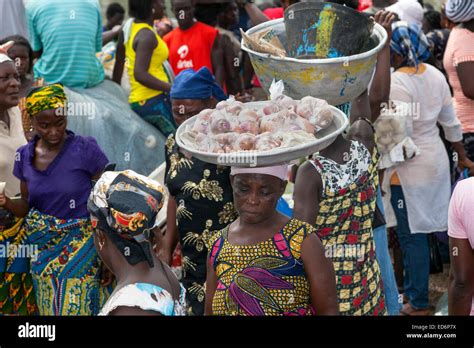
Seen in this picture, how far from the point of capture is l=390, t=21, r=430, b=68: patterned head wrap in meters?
6.11

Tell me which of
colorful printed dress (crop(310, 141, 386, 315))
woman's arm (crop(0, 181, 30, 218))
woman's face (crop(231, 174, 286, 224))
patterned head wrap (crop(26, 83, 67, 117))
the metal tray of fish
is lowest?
woman's arm (crop(0, 181, 30, 218))

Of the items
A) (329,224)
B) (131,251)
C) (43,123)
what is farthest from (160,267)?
(43,123)

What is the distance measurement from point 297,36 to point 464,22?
2.53 metres

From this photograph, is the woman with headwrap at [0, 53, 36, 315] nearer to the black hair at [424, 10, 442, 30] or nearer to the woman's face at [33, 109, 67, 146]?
the woman's face at [33, 109, 67, 146]

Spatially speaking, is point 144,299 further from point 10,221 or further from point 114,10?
point 114,10

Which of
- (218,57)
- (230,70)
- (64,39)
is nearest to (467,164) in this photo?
(230,70)

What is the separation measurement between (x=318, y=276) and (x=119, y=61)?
14.2 ft

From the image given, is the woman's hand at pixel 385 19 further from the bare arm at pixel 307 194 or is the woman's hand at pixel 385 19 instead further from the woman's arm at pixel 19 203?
the woman's arm at pixel 19 203

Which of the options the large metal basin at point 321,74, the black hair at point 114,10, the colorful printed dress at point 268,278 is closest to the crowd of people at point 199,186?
the colorful printed dress at point 268,278

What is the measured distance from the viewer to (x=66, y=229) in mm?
5035

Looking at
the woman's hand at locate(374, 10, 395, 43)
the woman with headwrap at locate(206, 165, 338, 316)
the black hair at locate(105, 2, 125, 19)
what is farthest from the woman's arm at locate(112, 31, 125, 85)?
the woman with headwrap at locate(206, 165, 338, 316)

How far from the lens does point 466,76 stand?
6.52 meters

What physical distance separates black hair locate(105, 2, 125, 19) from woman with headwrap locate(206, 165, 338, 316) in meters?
6.85

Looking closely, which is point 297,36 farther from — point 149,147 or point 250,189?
point 149,147
